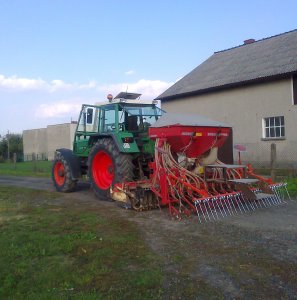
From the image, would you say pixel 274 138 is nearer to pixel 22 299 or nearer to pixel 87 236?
pixel 87 236

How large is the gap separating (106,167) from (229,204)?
3.52 meters

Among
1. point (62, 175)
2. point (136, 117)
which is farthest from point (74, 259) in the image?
point (62, 175)

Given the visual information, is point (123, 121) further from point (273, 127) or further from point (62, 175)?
point (273, 127)

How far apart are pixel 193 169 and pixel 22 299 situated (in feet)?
17.8

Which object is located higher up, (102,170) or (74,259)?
(102,170)

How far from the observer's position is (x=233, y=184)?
26.9 feet

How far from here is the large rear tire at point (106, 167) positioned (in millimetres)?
9219

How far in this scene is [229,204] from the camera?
8.17m

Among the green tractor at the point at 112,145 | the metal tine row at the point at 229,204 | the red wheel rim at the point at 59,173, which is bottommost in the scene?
the metal tine row at the point at 229,204

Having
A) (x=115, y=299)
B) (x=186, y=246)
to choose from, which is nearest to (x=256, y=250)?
Answer: (x=186, y=246)

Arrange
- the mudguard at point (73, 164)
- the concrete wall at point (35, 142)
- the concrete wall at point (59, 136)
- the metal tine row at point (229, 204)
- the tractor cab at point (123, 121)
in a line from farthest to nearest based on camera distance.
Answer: the concrete wall at point (35, 142) < the concrete wall at point (59, 136) < the mudguard at point (73, 164) < the tractor cab at point (123, 121) < the metal tine row at point (229, 204)

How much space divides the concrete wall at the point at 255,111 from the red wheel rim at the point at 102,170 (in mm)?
10446

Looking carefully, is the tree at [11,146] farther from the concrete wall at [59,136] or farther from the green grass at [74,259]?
the green grass at [74,259]

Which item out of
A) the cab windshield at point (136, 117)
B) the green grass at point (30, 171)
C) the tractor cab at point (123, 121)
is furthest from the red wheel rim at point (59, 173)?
the green grass at point (30, 171)
